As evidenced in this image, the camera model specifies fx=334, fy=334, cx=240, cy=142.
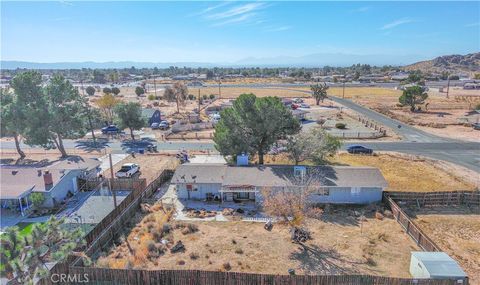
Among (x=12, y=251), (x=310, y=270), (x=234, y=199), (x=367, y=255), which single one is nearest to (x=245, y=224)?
(x=234, y=199)

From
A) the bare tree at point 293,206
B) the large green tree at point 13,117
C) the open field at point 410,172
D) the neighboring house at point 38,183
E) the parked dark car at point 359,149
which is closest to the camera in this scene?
the bare tree at point 293,206

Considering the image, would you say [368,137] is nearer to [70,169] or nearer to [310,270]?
[310,270]

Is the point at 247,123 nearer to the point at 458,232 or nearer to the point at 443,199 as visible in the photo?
the point at 443,199

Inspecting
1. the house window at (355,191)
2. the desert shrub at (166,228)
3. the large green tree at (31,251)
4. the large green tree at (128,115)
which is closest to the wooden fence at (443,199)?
the house window at (355,191)

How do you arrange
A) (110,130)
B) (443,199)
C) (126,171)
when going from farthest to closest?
1. (110,130)
2. (126,171)
3. (443,199)

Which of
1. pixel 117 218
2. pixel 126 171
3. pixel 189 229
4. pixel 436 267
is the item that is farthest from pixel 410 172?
pixel 126 171

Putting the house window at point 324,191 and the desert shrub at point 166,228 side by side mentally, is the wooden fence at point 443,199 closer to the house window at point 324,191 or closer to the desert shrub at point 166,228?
the house window at point 324,191
